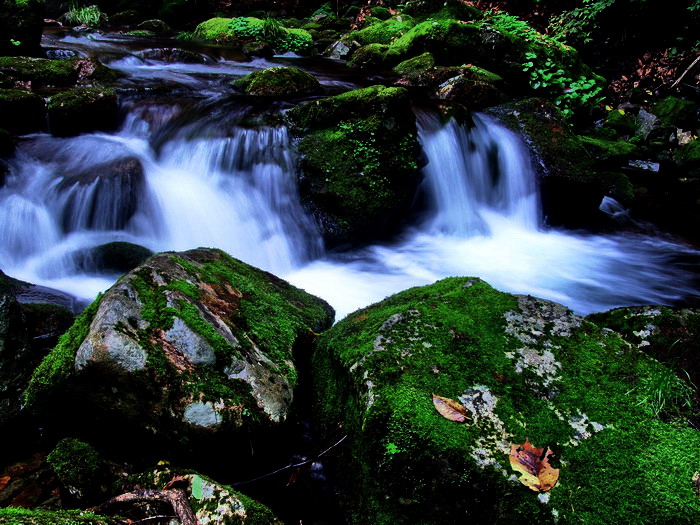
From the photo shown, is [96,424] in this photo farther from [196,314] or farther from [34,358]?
[34,358]

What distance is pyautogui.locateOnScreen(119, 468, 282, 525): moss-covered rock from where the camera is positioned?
1.86 metres

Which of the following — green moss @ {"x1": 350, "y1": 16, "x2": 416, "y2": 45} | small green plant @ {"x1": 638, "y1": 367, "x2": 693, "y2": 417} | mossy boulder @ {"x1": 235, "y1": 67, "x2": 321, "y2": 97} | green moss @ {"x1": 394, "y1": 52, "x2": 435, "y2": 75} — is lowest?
small green plant @ {"x1": 638, "y1": 367, "x2": 693, "y2": 417}

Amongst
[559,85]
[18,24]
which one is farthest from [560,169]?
[18,24]

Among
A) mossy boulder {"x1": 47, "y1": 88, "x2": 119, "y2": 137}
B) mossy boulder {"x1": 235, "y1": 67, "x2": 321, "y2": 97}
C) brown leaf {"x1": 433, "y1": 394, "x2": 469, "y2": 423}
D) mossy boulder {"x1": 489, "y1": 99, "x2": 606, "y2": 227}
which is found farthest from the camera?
mossy boulder {"x1": 235, "y1": 67, "x2": 321, "y2": 97}

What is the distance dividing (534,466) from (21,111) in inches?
310

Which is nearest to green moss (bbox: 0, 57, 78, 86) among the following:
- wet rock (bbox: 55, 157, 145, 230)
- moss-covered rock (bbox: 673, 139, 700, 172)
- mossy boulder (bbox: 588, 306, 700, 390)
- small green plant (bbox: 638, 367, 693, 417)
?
wet rock (bbox: 55, 157, 145, 230)

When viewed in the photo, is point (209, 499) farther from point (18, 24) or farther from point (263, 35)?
point (263, 35)

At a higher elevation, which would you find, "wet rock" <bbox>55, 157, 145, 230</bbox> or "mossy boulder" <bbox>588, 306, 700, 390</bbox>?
"wet rock" <bbox>55, 157, 145, 230</bbox>

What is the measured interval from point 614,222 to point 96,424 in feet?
29.2

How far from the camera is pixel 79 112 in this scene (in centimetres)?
665

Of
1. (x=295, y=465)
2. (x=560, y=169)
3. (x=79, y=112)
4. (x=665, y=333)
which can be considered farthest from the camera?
(x=560, y=169)

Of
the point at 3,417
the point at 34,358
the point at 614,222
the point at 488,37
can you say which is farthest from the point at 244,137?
the point at 488,37

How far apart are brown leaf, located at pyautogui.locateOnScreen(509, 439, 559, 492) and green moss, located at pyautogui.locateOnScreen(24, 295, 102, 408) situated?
87.4 inches

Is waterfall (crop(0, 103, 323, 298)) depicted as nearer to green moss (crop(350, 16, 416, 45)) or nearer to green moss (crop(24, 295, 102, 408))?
green moss (crop(24, 295, 102, 408))
